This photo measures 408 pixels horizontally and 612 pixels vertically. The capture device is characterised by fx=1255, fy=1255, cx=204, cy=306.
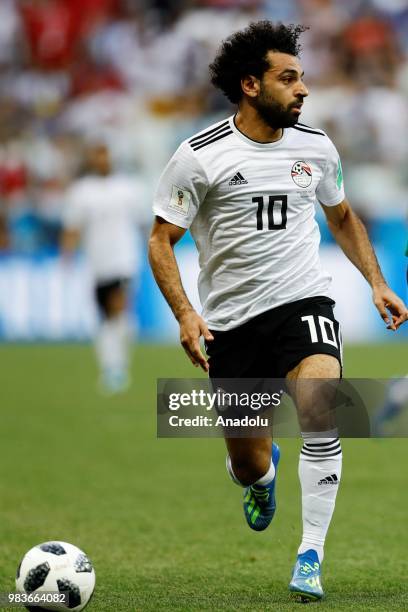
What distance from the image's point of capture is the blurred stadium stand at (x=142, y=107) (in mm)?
18578

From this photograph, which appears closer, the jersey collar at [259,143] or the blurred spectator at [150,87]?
the jersey collar at [259,143]

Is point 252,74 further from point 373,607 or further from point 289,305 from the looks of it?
point 373,607

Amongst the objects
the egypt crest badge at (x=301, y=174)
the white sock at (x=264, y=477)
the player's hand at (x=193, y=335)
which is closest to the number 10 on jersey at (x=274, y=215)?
the egypt crest badge at (x=301, y=174)

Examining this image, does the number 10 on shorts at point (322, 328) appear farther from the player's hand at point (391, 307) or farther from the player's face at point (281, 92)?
the player's face at point (281, 92)

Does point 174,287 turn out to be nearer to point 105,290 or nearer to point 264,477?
point 264,477

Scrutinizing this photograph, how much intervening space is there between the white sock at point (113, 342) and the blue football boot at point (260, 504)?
7.96 meters

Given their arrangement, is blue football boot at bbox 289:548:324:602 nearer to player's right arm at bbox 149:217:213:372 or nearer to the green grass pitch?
the green grass pitch

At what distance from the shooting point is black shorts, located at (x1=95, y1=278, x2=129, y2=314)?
48.4ft

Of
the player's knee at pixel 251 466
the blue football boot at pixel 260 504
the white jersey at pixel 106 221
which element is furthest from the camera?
the white jersey at pixel 106 221

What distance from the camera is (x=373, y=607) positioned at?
4.89 metres

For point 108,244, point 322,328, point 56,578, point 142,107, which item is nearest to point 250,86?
point 322,328

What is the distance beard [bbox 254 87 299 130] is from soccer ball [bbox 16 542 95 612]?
2.06 metres

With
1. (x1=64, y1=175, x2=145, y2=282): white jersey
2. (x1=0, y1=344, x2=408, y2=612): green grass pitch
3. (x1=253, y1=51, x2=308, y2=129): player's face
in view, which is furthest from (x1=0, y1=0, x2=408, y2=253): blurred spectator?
(x1=253, y1=51, x2=308, y2=129): player's face

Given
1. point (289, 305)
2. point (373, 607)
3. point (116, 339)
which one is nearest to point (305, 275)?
point (289, 305)
